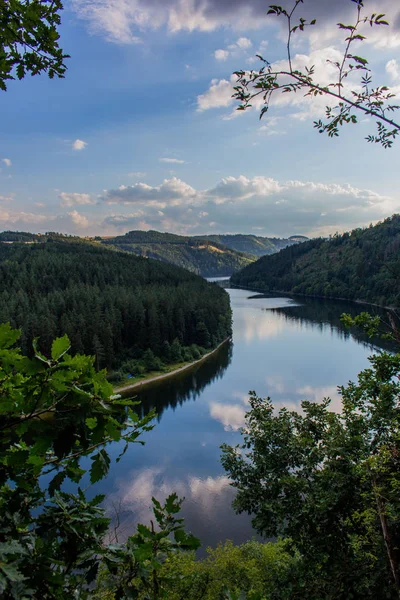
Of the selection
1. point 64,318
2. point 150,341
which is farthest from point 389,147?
point 150,341

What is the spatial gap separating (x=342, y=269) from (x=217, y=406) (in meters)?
116

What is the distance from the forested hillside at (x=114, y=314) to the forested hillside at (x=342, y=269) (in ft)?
165

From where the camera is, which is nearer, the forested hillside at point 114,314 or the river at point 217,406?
the river at point 217,406

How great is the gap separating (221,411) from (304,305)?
280 ft

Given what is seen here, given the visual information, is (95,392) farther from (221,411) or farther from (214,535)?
(221,411)

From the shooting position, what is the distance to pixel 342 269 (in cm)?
14712

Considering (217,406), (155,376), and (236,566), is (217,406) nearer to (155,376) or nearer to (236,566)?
(155,376)

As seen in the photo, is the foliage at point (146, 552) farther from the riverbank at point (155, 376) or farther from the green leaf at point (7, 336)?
the riverbank at point (155, 376)

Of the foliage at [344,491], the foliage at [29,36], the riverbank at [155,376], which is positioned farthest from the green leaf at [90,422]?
the riverbank at [155,376]

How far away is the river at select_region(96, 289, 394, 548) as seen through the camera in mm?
27750

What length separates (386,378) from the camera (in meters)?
8.31

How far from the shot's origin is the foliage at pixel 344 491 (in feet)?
24.2

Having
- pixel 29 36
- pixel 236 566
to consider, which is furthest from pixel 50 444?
pixel 236 566

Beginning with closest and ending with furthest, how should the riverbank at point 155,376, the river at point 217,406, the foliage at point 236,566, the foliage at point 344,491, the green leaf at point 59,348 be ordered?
the green leaf at point 59,348, the foliage at point 344,491, the foliage at point 236,566, the river at point 217,406, the riverbank at point 155,376
